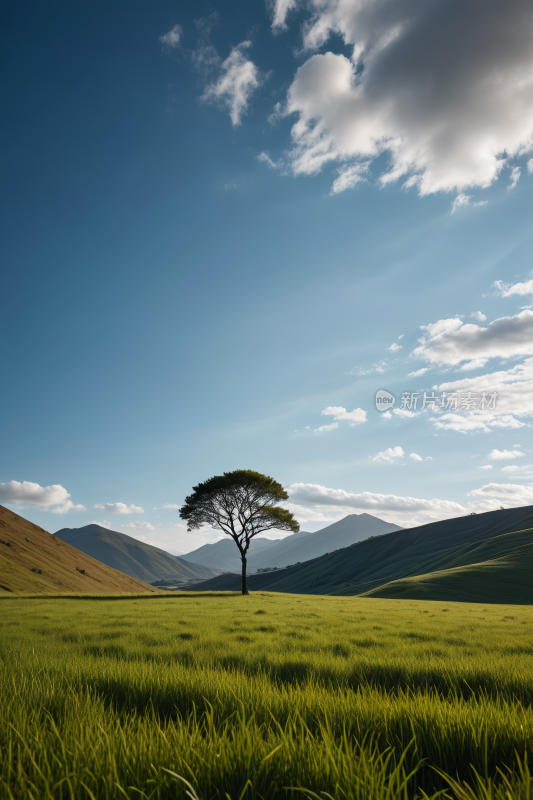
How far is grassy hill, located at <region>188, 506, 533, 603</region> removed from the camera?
4325cm

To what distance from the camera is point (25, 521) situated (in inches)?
3595

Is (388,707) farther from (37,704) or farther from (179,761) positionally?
(37,704)

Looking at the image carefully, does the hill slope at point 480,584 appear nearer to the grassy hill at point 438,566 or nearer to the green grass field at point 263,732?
the grassy hill at point 438,566

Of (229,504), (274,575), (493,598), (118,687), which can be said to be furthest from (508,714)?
A: (274,575)

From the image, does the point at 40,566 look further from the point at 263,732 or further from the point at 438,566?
the point at 263,732

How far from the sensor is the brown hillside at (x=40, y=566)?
53.5 meters

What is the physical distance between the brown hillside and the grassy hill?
47723mm

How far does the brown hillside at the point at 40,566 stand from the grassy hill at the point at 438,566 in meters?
47.7

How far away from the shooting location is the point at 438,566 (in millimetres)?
78125

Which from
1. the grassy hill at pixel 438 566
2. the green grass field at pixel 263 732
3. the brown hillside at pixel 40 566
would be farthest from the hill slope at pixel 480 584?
the brown hillside at pixel 40 566

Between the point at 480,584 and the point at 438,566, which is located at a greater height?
the point at 480,584

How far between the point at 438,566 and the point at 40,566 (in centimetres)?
7801

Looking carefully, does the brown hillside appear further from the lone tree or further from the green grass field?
the green grass field

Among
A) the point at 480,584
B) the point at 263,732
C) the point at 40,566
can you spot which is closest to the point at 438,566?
the point at 480,584
